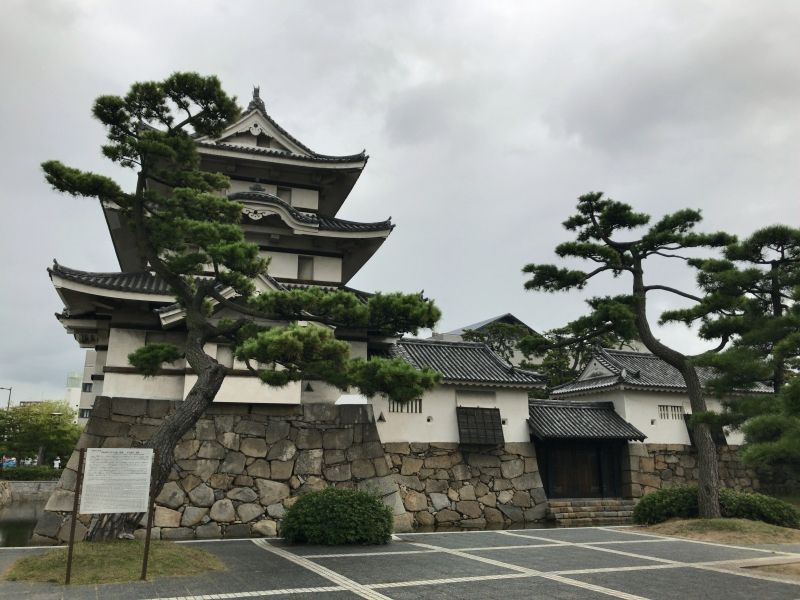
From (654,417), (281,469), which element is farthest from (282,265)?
(654,417)

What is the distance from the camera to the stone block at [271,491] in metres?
13.8

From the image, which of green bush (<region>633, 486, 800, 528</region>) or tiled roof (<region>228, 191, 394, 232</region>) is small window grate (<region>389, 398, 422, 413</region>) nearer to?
tiled roof (<region>228, 191, 394, 232</region>)

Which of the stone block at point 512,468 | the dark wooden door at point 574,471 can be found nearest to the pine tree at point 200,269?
the stone block at point 512,468

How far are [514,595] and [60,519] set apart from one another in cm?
987

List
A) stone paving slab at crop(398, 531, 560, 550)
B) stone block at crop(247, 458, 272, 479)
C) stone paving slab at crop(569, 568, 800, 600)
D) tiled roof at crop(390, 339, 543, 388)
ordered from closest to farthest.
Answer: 1. stone paving slab at crop(569, 568, 800, 600)
2. stone paving slab at crop(398, 531, 560, 550)
3. stone block at crop(247, 458, 272, 479)
4. tiled roof at crop(390, 339, 543, 388)

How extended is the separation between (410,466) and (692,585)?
9.35 meters

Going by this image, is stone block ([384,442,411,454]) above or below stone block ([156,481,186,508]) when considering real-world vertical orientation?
above

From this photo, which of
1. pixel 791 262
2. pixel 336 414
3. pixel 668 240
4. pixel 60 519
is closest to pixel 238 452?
pixel 336 414

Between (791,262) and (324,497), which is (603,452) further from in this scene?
(324,497)

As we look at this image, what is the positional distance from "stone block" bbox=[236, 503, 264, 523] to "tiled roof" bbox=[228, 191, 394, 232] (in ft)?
24.2

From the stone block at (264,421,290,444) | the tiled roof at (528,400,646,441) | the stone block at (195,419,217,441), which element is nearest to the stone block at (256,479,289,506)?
the stone block at (264,421,290,444)

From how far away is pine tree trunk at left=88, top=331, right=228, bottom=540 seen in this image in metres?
9.20

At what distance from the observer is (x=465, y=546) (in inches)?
458

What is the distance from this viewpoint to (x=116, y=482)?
7.84m
